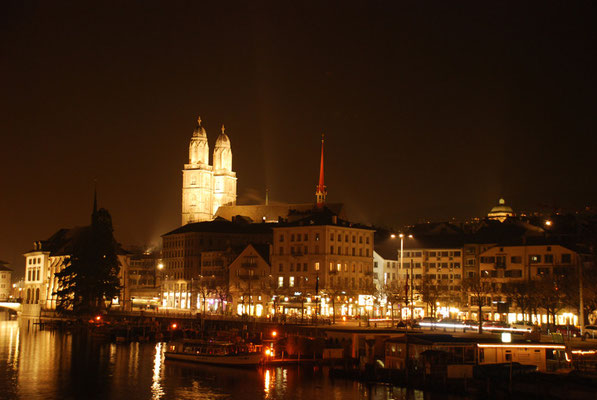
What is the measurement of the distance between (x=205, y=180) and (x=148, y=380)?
12602 centimetres

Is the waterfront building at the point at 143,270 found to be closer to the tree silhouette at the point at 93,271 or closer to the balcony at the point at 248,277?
the tree silhouette at the point at 93,271

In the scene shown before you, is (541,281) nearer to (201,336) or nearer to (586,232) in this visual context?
(586,232)

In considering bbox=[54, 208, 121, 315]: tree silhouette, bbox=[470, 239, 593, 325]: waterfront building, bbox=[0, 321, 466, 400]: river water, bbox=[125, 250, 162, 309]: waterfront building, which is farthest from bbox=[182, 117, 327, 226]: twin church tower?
bbox=[0, 321, 466, 400]: river water

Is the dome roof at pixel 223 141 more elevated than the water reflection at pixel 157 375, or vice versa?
the dome roof at pixel 223 141

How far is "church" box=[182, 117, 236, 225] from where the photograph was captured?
18188cm

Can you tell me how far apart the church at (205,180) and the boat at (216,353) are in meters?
111

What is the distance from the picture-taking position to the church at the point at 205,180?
18188 centimetres

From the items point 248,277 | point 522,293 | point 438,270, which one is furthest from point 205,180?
point 522,293

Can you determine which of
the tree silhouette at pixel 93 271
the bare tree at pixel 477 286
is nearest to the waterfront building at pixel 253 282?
the tree silhouette at pixel 93 271

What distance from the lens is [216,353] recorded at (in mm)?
66938

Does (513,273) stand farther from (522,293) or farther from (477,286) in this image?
(522,293)

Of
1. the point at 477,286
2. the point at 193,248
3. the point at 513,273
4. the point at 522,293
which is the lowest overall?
the point at 522,293

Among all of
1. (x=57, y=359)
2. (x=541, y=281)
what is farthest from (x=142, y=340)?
(x=541, y=281)

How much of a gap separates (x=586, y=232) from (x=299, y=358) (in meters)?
28.7
